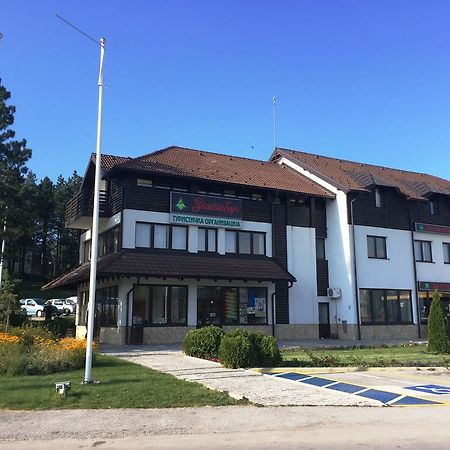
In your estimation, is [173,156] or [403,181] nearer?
[173,156]

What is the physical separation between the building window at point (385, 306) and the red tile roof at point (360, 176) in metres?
6.03

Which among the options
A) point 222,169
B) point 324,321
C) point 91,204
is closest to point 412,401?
point 324,321

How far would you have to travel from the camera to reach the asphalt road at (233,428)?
7.20m

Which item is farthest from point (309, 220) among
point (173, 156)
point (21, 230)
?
point (21, 230)

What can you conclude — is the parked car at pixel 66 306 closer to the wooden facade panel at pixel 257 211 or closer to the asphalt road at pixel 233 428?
the wooden facade panel at pixel 257 211

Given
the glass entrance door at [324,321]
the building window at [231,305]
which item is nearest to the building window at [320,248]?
the glass entrance door at [324,321]

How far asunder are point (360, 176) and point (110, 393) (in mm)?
24984

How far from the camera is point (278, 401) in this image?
400 inches

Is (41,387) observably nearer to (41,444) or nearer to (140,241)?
(41,444)

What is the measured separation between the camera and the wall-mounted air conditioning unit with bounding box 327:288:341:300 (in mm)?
29469

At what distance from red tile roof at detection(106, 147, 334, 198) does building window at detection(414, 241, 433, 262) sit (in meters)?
6.98

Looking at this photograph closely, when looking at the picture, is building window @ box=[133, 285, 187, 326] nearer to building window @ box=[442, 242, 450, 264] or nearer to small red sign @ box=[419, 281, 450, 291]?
small red sign @ box=[419, 281, 450, 291]

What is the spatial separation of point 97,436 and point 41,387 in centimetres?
384

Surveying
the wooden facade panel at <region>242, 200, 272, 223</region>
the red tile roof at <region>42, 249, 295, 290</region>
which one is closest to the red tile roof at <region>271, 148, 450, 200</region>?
the wooden facade panel at <region>242, 200, 272, 223</region>
